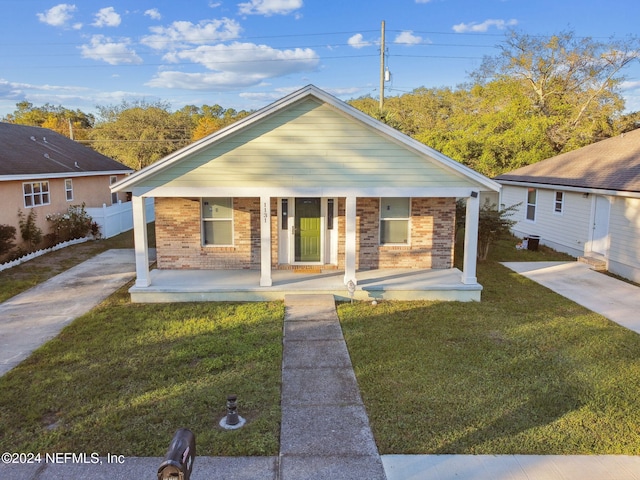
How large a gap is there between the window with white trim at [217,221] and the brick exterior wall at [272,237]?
14 cm

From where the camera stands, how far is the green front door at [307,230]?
11414 millimetres

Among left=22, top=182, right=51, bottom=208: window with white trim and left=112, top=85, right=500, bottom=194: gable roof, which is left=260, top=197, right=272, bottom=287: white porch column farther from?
left=22, top=182, right=51, bottom=208: window with white trim

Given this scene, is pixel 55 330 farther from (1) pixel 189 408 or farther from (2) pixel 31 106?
(2) pixel 31 106

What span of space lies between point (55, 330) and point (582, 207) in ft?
48.7

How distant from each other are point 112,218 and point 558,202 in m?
17.5

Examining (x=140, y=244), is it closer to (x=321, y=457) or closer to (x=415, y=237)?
(x=415, y=237)

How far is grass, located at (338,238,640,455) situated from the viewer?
4910mm

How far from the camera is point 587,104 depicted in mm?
26531

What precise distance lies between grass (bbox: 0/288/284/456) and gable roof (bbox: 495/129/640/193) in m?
10.8

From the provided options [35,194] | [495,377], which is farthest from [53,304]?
[495,377]

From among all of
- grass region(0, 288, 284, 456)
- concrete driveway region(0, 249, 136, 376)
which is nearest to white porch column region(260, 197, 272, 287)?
grass region(0, 288, 284, 456)


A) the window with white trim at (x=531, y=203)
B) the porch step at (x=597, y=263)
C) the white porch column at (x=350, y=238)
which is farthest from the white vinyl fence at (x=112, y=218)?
the porch step at (x=597, y=263)

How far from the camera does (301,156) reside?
32.2ft

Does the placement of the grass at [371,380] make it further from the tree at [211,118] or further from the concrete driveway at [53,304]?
the tree at [211,118]
